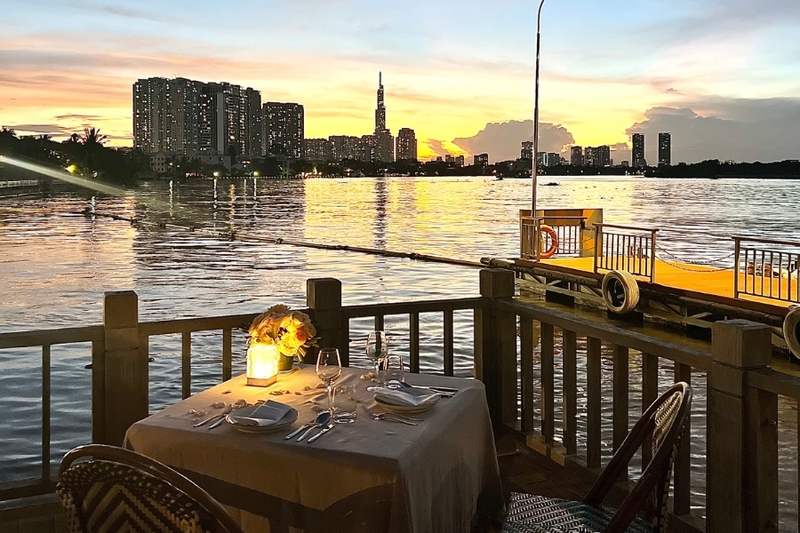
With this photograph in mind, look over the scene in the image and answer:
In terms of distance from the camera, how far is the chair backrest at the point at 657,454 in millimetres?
2297

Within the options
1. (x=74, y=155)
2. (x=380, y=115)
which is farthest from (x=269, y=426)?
(x=380, y=115)

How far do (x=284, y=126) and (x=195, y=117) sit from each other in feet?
70.0

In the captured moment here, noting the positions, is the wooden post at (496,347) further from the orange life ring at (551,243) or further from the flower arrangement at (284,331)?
the orange life ring at (551,243)

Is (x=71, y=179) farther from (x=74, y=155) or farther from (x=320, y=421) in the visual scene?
(x=320, y=421)

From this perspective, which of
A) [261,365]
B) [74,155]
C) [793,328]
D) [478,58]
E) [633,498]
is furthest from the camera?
[74,155]

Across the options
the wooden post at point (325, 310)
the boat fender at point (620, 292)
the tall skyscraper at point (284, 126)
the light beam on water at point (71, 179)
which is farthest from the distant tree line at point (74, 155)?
the wooden post at point (325, 310)

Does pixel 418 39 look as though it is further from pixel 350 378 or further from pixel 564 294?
pixel 350 378

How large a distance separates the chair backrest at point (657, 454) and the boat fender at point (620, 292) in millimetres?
15461

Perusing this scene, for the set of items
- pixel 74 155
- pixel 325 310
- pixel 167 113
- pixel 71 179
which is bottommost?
pixel 325 310

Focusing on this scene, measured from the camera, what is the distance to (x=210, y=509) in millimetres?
1851

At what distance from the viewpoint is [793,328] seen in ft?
42.0

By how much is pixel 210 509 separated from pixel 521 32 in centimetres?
8948

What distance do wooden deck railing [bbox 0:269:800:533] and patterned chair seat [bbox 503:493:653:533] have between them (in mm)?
580

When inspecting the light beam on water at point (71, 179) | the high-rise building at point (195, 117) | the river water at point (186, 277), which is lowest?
the river water at point (186, 277)
